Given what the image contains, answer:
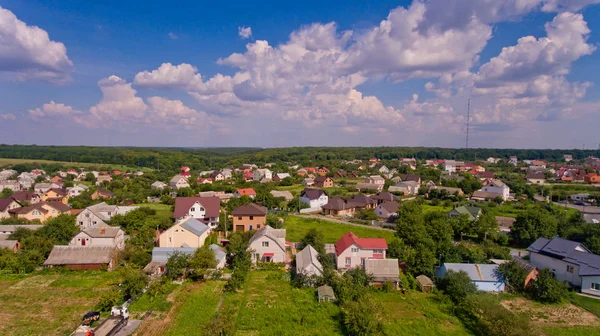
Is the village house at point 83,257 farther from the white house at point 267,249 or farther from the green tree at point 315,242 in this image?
the green tree at point 315,242

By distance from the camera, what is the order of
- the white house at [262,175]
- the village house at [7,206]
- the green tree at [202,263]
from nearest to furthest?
the green tree at [202,263] < the village house at [7,206] < the white house at [262,175]

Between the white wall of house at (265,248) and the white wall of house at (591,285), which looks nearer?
the white wall of house at (591,285)

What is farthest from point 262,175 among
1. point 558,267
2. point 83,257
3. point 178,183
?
point 558,267

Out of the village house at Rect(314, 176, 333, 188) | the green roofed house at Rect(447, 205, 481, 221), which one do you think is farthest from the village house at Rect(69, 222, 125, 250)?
the village house at Rect(314, 176, 333, 188)

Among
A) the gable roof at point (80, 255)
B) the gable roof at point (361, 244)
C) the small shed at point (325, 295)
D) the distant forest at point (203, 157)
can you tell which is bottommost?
the small shed at point (325, 295)

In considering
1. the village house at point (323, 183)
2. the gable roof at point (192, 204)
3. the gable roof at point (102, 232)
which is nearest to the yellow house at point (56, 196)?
the gable roof at point (192, 204)

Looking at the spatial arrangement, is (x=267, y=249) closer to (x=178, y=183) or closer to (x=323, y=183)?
(x=323, y=183)
